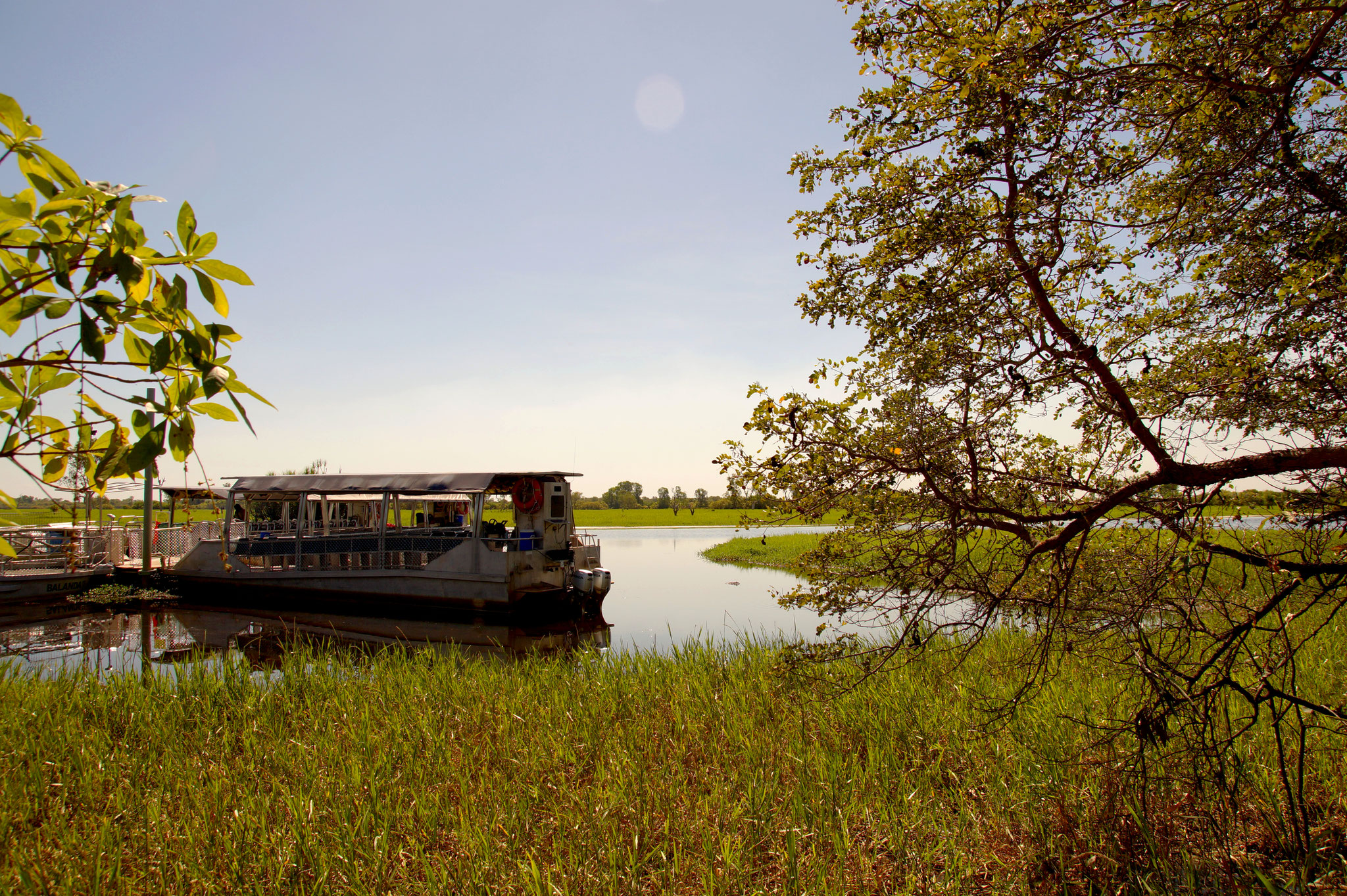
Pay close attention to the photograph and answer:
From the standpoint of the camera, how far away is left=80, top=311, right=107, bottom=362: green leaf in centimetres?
108

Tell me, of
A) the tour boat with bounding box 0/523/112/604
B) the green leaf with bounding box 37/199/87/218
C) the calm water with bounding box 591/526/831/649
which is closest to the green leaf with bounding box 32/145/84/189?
the green leaf with bounding box 37/199/87/218

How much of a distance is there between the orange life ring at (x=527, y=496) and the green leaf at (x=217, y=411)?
57.7 ft

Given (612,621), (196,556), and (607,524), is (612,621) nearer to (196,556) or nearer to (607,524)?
(196,556)

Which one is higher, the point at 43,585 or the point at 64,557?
the point at 64,557

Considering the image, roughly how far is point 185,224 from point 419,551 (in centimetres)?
1820

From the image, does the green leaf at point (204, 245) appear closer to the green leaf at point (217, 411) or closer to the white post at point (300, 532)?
the green leaf at point (217, 411)

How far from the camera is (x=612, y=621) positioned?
1780 cm

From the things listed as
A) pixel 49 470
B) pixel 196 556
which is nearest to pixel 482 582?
pixel 196 556

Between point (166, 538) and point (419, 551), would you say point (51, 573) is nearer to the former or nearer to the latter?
point (166, 538)

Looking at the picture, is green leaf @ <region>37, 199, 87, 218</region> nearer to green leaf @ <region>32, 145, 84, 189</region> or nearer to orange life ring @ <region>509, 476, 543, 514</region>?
green leaf @ <region>32, 145, 84, 189</region>

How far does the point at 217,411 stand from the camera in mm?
1184

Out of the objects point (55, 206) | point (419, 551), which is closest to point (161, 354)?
point (55, 206)

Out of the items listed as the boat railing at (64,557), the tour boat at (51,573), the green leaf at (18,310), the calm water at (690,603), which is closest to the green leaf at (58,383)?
the green leaf at (18,310)

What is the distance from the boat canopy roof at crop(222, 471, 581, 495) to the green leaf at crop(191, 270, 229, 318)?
16.0 meters
